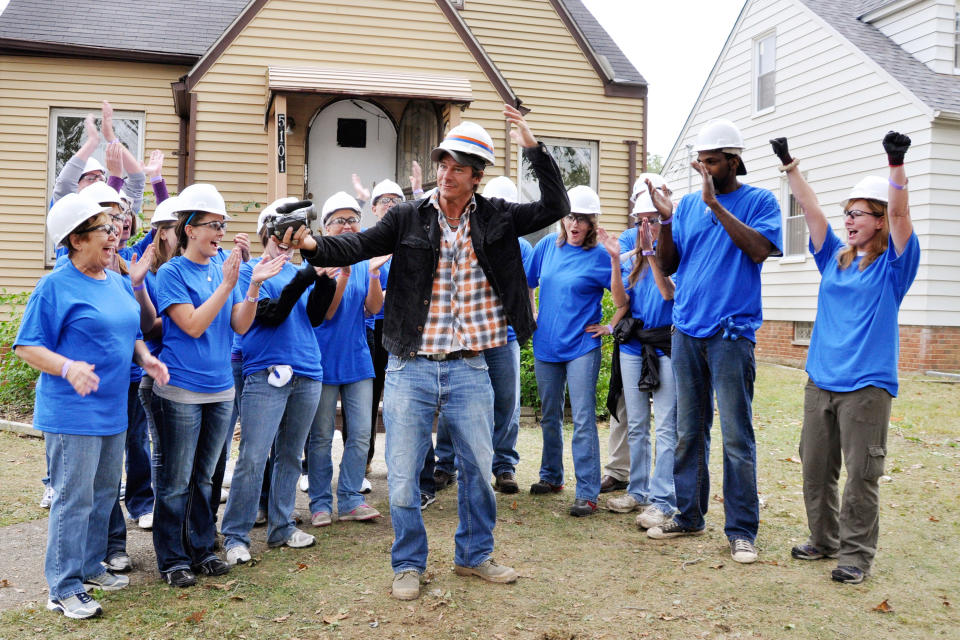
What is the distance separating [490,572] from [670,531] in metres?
1.42

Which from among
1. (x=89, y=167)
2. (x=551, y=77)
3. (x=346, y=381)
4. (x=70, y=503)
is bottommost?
(x=70, y=503)

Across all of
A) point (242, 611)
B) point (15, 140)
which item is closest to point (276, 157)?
point (15, 140)

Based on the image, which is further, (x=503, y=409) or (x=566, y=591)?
(x=503, y=409)

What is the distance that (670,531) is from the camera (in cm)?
514

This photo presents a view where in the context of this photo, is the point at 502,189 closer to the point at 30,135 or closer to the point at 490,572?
the point at 490,572

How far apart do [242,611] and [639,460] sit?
2.96 metres

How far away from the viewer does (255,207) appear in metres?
12.0

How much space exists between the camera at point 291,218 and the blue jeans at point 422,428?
90 centimetres

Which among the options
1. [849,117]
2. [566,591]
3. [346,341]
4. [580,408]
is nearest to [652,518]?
[580,408]

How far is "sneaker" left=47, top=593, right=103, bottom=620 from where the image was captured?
12.3ft

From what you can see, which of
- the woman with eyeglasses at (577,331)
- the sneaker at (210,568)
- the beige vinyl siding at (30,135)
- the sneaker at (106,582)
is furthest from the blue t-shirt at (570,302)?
the beige vinyl siding at (30,135)

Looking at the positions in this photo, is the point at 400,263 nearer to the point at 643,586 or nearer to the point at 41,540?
the point at 643,586

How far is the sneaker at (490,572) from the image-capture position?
4.30m

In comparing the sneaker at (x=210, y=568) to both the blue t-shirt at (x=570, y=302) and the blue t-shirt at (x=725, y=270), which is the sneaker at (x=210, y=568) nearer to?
the blue t-shirt at (x=570, y=302)
